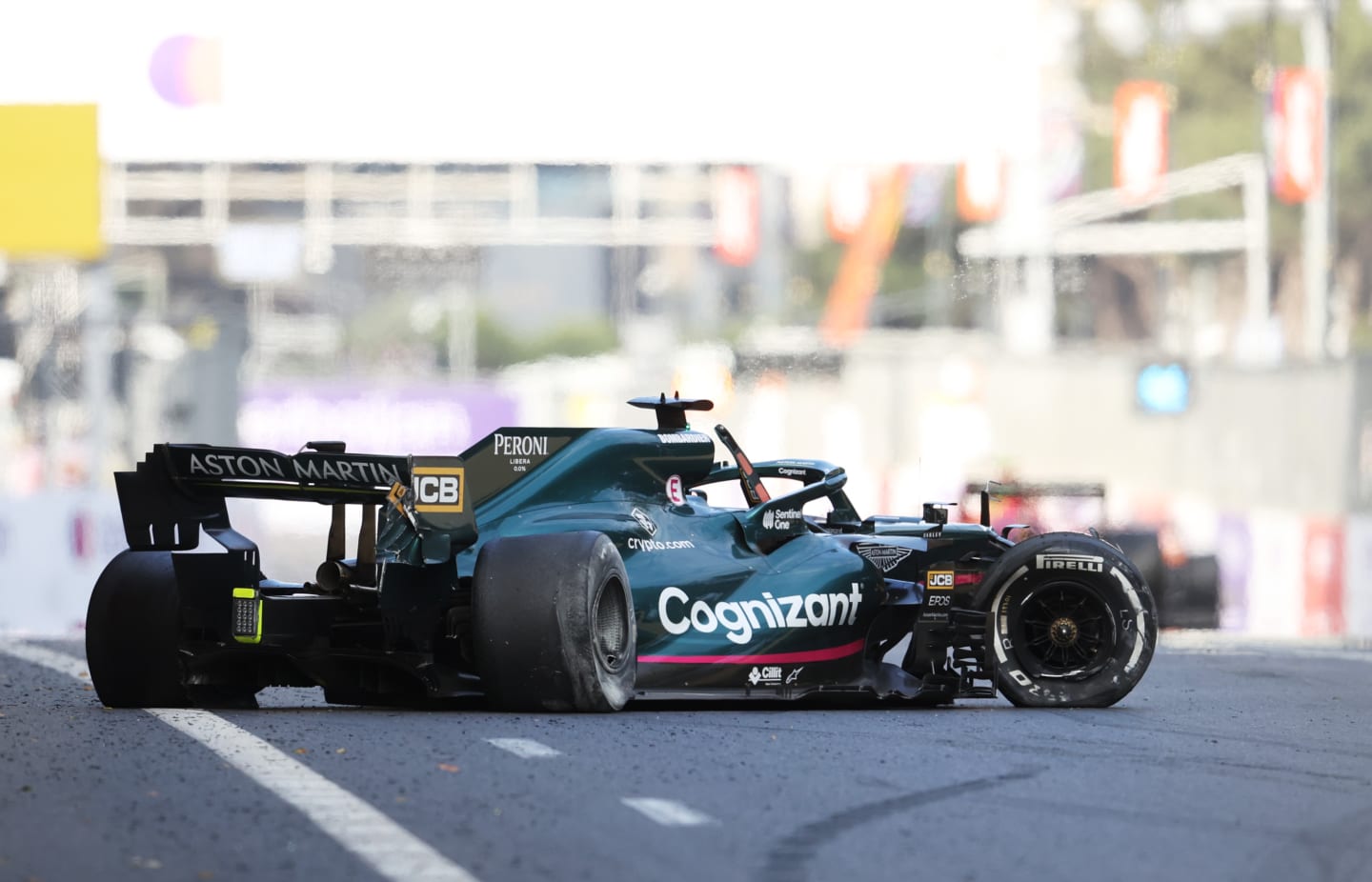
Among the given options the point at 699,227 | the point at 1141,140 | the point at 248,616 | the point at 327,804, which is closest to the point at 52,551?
the point at 248,616

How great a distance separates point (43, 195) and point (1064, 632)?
3089 centimetres

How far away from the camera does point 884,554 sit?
12328mm

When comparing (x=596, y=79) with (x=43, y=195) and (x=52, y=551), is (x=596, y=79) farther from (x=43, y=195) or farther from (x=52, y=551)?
(x=52, y=551)

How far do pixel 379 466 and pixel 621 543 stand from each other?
124 cm

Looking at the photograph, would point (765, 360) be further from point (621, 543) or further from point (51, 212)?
point (621, 543)

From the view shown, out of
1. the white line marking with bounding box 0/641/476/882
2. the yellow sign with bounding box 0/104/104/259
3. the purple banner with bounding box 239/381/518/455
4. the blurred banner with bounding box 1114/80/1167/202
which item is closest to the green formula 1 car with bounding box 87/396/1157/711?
the white line marking with bounding box 0/641/476/882

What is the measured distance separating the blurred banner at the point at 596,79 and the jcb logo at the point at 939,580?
37.7 m

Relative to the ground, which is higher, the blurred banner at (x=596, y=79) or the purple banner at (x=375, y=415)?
the blurred banner at (x=596, y=79)

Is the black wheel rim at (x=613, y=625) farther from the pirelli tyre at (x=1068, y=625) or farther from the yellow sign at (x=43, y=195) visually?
the yellow sign at (x=43, y=195)

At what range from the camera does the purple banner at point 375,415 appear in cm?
4834

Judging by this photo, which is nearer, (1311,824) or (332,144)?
(1311,824)

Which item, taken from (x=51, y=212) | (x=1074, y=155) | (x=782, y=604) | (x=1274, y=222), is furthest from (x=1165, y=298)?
(x=782, y=604)

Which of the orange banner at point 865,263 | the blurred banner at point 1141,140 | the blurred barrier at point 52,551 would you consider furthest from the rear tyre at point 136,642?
the orange banner at point 865,263

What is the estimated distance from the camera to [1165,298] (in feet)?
307
